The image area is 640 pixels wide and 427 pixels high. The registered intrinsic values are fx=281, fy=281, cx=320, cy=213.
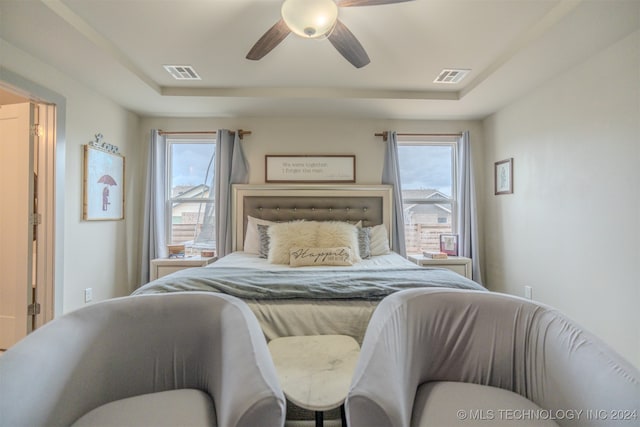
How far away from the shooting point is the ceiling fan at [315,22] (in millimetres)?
1495

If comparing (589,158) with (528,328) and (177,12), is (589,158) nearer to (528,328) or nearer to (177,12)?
(528,328)

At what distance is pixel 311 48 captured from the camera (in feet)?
7.09

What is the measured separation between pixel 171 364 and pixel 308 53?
2242 mm

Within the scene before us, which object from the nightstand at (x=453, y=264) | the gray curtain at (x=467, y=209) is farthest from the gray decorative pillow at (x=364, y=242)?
the gray curtain at (x=467, y=209)

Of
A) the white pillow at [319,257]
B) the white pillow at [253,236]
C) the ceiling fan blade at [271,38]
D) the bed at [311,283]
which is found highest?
the ceiling fan blade at [271,38]

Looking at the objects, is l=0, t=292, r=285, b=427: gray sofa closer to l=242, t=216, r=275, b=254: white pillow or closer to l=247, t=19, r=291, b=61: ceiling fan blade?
l=247, t=19, r=291, b=61: ceiling fan blade

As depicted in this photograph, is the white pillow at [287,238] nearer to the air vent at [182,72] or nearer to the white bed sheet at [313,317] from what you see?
the white bed sheet at [313,317]

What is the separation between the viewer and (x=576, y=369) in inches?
37.8

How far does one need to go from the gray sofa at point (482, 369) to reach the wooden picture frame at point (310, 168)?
2374 mm

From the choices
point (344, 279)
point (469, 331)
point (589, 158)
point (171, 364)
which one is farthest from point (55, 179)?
point (589, 158)

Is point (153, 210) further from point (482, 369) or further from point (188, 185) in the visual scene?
point (482, 369)

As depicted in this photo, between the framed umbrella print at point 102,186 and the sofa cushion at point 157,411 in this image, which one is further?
the framed umbrella print at point 102,186

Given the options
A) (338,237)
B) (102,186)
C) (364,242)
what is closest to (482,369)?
(338,237)

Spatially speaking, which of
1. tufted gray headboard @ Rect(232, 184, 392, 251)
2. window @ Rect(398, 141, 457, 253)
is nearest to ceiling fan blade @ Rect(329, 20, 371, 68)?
tufted gray headboard @ Rect(232, 184, 392, 251)
